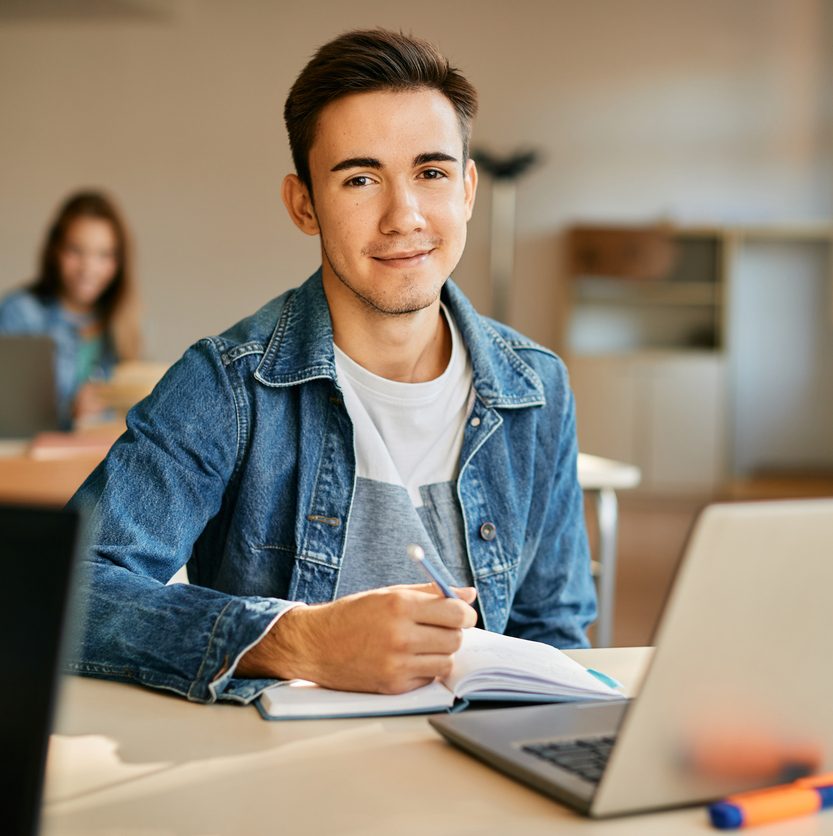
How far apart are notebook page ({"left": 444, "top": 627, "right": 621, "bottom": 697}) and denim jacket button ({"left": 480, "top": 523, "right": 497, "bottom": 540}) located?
408 millimetres

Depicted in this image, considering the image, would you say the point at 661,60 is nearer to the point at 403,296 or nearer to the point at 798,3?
the point at 798,3

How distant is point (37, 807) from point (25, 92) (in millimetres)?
8028

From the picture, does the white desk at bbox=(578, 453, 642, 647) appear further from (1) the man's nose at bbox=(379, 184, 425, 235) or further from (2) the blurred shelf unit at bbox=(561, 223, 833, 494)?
(2) the blurred shelf unit at bbox=(561, 223, 833, 494)

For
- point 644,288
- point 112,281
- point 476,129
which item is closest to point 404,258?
point 112,281

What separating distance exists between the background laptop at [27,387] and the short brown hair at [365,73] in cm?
174

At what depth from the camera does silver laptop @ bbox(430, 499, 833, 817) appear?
69cm

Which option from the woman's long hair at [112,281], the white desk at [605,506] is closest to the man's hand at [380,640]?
the white desk at [605,506]

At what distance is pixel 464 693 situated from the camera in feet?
3.23

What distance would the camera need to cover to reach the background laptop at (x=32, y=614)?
52cm

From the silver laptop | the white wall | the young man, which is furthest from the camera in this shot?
the white wall

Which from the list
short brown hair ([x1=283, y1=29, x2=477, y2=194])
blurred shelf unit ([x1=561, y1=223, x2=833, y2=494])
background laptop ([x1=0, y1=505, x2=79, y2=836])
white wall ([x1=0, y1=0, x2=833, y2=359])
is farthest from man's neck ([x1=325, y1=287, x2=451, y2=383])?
white wall ([x1=0, y1=0, x2=833, y2=359])

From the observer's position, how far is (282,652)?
1043 millimetres

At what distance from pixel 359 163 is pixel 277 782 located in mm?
837

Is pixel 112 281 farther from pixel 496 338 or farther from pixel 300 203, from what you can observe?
pixel 496 338
